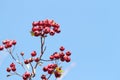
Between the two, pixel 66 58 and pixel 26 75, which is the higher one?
pixel 66 58

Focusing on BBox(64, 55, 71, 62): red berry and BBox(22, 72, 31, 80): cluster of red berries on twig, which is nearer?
BBox(22, 72, 31, 80): cluster of red berries on twig

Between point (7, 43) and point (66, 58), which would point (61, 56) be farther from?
point (7, 43)

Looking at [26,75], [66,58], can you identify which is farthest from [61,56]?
[26,75]

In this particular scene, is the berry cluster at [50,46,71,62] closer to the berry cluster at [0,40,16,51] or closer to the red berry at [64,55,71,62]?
the red berry at [64,55,71,62]

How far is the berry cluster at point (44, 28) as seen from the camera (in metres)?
6.25

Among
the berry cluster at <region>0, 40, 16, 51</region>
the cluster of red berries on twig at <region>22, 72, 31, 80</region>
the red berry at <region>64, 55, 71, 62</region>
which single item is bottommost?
the cluster of red berries on twig at <region>22, 72, 31, 80</region>

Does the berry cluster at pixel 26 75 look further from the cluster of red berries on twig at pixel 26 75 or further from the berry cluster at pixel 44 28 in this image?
the berry cluster at pixel 44 28

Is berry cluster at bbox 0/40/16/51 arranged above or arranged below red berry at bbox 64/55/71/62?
above

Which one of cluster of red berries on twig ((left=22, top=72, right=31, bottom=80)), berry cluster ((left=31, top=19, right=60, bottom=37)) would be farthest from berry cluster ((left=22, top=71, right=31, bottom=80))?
berry cluster ((left=31, top=19, right=60, bottom=37))

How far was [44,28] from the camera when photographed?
6.37m

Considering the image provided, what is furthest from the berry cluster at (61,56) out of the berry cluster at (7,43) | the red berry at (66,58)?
the berry cluster at (7,43)

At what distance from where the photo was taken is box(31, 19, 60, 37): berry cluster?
6254 mm

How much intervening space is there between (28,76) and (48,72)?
1.52 ft

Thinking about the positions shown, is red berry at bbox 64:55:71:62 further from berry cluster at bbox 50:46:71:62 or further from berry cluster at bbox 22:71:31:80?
berry cluster at bbox 22:71:31:80
